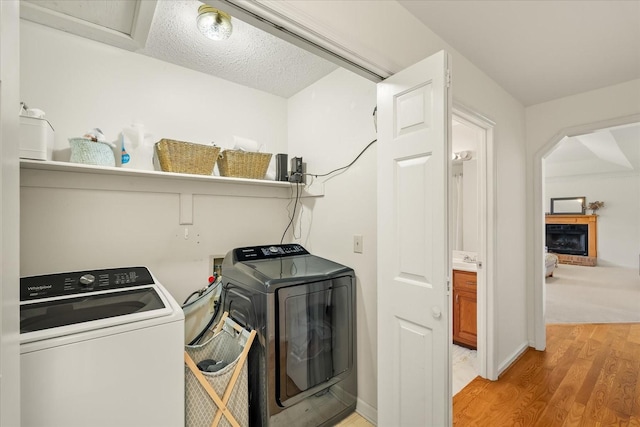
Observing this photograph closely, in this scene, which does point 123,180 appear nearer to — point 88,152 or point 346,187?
point 88,152

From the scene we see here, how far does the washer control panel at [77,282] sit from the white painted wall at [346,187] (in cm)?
122

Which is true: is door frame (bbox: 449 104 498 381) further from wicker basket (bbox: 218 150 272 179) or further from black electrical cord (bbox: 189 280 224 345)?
black electrical cord (bbox: 189 280 224 345)

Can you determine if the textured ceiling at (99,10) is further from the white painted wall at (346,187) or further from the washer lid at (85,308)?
the washer lid at (85,308)

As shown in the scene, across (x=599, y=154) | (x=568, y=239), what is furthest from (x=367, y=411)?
(x=568, y=239)

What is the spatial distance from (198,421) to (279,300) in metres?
0.68

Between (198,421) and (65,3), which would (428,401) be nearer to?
(198,421)

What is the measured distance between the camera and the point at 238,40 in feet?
6.05

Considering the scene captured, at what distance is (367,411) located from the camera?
188 cm

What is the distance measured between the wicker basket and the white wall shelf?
0.20 ft

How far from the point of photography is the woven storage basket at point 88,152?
63.1 inches

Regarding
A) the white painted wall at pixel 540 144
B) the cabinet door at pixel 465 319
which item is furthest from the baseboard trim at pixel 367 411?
the white painted wall at pixel 540 144

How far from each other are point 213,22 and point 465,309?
3.12 meters

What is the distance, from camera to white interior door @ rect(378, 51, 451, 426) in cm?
122

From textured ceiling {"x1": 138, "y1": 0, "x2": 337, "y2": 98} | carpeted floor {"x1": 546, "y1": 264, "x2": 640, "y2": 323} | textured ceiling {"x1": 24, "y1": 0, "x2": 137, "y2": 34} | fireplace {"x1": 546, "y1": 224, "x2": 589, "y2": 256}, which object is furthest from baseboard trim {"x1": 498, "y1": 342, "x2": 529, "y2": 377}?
fireplace {"x1": 546, "y1": 224, "x2": 589, "y2": 256}
